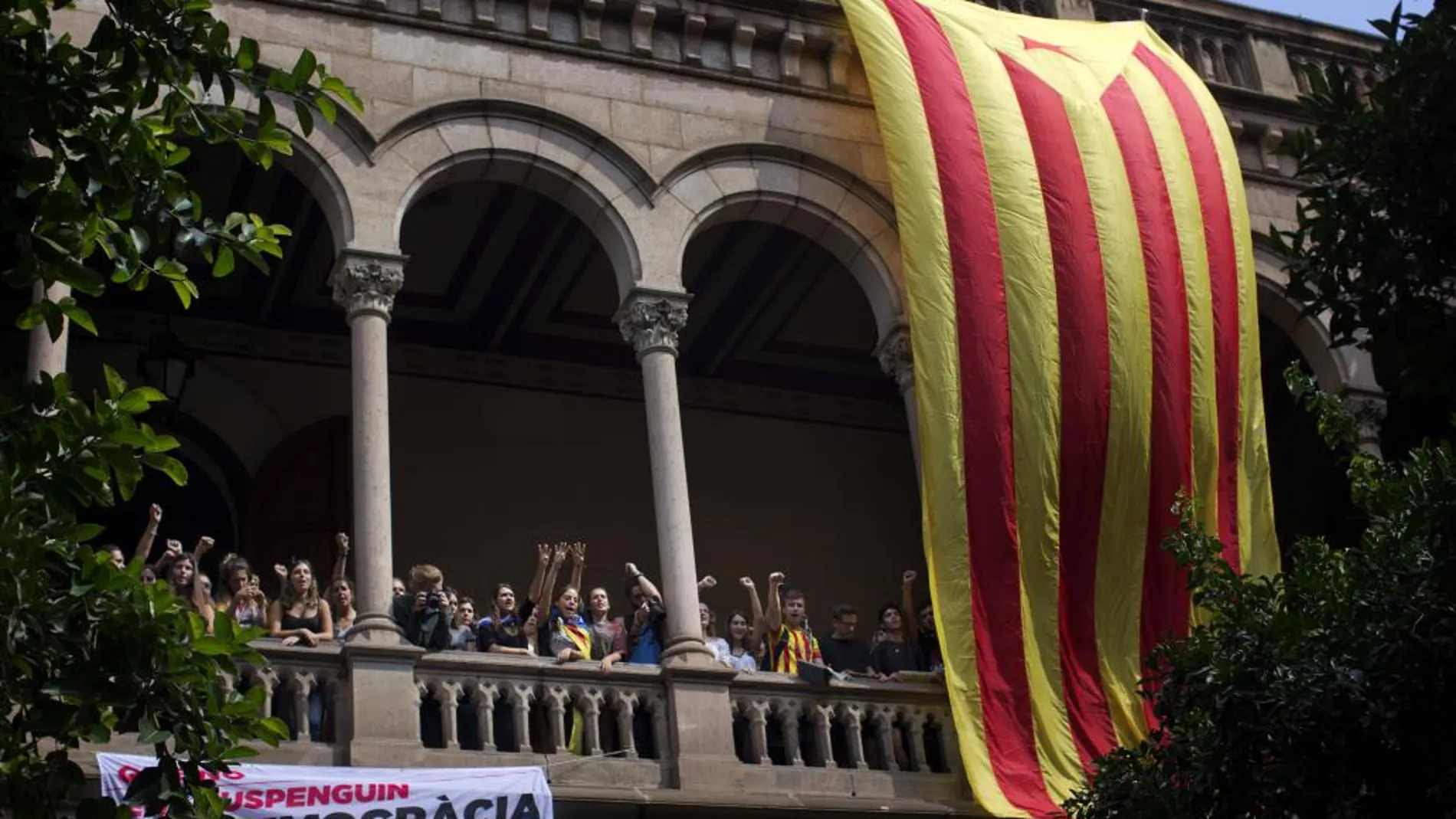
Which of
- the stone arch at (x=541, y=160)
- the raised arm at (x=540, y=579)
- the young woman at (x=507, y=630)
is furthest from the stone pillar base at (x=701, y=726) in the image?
the stone arch at (x=541, y=160)

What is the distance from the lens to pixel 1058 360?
15961 millimetres

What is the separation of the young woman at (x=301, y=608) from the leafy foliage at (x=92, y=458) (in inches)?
209

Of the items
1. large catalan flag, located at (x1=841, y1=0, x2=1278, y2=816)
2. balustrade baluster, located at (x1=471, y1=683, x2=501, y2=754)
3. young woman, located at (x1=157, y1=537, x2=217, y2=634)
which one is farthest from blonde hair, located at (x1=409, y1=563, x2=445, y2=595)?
large catalan flag, located at (x1=841, y1=0, x2=1278, y2=816)

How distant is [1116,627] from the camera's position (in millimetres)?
15484

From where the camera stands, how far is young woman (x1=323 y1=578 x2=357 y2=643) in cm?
1421

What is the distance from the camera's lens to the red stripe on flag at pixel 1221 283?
1644 centimetres

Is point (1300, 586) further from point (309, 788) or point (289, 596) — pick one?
point (289, 596)

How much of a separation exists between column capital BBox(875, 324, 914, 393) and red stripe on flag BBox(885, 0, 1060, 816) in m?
0.83

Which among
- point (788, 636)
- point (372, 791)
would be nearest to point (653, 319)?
point (788, 636)

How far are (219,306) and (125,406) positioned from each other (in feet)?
38.2

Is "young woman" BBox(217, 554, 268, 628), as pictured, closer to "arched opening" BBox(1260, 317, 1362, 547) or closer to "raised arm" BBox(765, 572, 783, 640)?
"raised arm" BBox(765, 572, 783, 640)

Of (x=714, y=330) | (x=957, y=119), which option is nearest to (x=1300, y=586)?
(x=957, y=119)

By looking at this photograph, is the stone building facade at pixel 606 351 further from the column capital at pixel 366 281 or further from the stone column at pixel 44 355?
the stone column at pixel 44 355

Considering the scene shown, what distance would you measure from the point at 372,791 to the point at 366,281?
4196 millimetres
